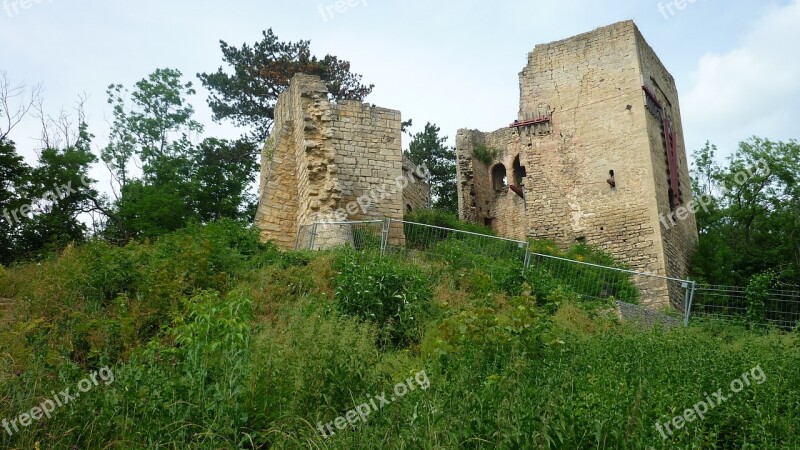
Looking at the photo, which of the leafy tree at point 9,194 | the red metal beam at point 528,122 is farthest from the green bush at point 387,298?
the red metal beam at point 528,122

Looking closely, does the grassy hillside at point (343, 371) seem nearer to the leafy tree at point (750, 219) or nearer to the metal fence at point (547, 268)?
the metal fence at point (547, 268)

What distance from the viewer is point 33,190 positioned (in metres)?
13.7

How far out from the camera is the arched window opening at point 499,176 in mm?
22266

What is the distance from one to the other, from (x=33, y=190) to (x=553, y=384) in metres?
11.8

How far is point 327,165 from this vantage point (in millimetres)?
13227

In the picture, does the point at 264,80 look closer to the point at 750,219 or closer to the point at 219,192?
the point at 219,192

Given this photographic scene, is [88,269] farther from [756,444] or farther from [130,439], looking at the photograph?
[756,444]

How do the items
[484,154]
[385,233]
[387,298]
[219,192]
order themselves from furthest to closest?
[484,154] < [219,192] < [385,233] < [387,298]

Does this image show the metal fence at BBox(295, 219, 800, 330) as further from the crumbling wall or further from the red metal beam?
the red metal beam

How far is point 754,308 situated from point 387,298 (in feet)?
20.6

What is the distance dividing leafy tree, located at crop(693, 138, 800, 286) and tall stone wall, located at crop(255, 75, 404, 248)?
8797 millimetres

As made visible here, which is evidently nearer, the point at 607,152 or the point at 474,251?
the point at 474,251

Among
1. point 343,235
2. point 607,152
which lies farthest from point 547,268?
point 607,152

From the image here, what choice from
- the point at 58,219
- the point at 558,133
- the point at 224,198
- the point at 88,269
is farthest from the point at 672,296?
the point at 58,219
